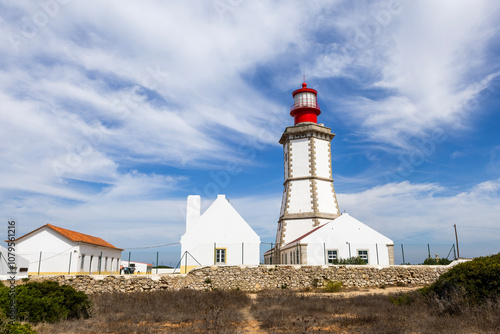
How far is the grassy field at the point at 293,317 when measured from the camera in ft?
27.0

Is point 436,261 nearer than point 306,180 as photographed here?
Yes

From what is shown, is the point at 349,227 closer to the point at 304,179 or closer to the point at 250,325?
the point at 304,179

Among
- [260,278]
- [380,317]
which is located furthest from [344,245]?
[380,317]

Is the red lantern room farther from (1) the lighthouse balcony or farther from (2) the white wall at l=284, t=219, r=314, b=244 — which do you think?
(2) the white wall at l=284, t=219, r=314, b=244

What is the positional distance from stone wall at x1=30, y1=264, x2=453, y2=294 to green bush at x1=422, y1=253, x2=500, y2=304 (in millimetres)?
8820

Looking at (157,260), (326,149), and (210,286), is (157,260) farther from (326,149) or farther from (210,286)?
(326,149)

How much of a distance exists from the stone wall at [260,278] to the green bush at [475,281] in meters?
8.82

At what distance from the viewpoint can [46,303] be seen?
31.8ft

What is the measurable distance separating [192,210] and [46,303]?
55.0 feet

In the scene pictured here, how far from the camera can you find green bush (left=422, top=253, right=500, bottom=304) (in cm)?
941

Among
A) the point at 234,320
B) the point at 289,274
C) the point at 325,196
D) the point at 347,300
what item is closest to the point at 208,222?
the point at 289,274

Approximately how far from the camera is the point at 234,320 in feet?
32.3

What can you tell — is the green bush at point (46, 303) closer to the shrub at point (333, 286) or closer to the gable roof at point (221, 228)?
the shrub at point (333, 286)

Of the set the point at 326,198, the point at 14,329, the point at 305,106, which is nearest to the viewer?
the point at 14,329
